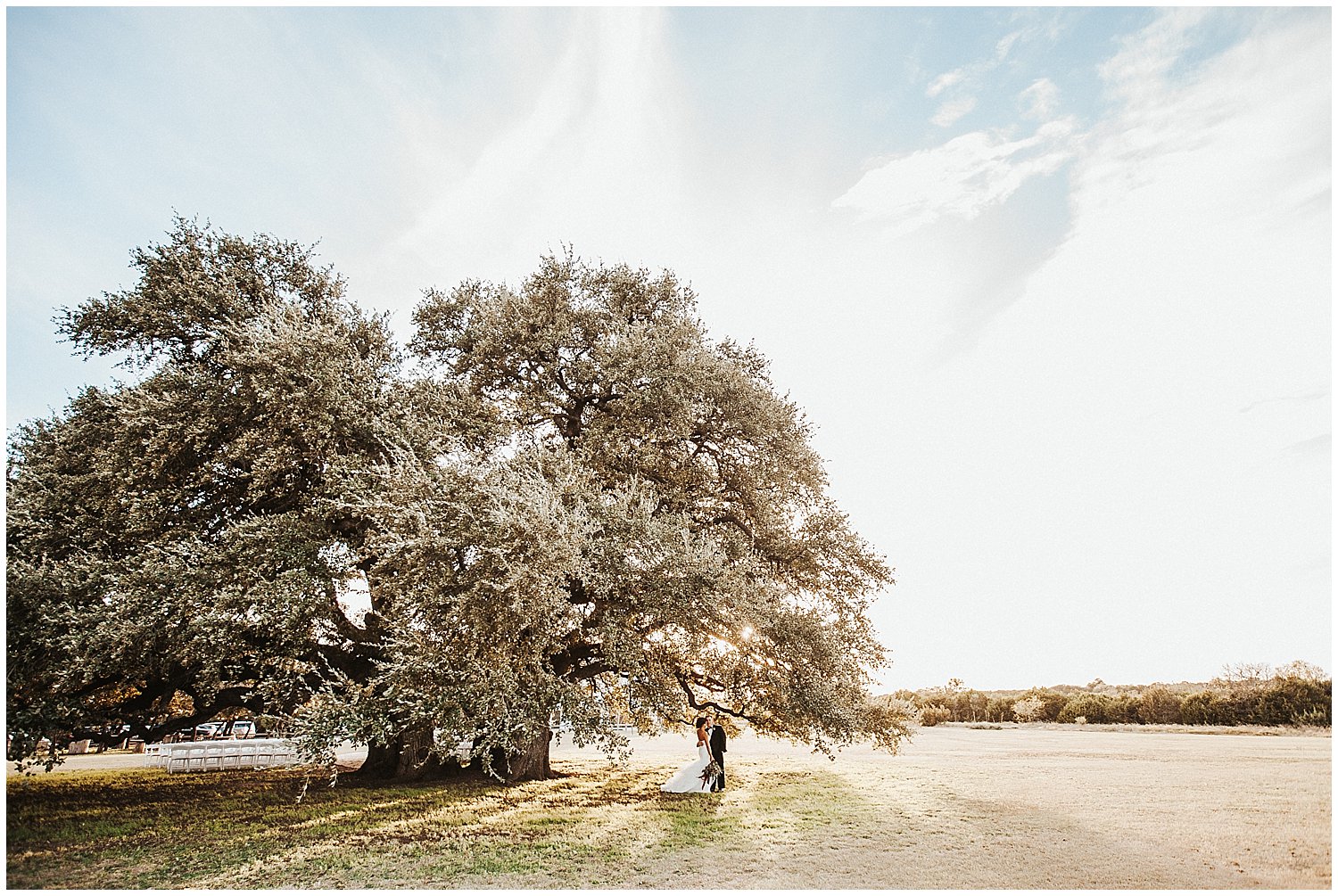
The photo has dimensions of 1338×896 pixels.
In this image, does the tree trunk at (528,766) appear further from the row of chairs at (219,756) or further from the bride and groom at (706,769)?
the row of chairs at (219,756)

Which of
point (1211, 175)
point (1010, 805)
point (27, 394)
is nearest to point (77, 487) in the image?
point (27, 394)

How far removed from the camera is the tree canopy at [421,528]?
448 inches

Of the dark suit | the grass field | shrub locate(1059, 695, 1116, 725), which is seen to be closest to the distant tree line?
shrub locate(1059, 695, 1116, 725)

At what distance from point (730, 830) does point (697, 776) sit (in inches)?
170

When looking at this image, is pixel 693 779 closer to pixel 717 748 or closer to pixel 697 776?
pixel 697 776

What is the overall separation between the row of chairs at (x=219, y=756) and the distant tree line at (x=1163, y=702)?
75.9 feet

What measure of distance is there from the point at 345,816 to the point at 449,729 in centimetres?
396

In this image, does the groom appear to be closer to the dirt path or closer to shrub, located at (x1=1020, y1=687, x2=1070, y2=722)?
the dirt path

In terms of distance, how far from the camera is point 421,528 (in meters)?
11.0

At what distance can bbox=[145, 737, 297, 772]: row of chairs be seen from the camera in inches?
958

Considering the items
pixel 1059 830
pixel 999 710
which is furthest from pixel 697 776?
pixel 999 710

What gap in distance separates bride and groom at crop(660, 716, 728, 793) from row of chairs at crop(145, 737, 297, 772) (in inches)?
625

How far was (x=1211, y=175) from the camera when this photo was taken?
42.2ft

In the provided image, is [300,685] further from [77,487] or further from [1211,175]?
[1211,175]
